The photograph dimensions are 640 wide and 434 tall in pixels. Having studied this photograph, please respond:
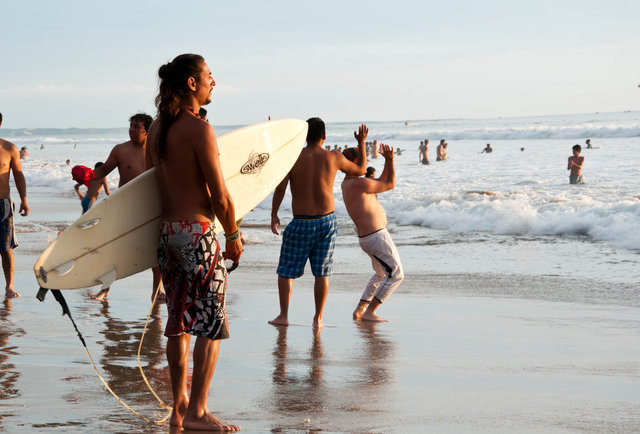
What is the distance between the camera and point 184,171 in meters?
3.47

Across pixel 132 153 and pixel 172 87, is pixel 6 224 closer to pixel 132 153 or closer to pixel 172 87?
pixel 132 153

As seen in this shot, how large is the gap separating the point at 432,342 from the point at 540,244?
6.95 metres

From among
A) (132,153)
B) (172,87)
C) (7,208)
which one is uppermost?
(172,87)

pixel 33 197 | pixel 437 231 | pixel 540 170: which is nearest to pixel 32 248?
pixel 437 231

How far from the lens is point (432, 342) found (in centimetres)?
584

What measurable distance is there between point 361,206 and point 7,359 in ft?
10.1

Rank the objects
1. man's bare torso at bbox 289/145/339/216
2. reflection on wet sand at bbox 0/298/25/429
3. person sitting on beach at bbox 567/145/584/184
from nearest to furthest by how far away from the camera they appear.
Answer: reflection on wet sand at bbox 0/298/25/429 < man's bare torso at bbox 289/145/339/216 < person sitting on beach at bbox 567/145/584/184

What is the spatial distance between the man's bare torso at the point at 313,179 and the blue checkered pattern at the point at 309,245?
0.31ft

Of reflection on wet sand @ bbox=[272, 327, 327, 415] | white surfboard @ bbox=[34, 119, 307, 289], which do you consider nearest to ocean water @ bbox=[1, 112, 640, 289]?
reflection on wet sand @ bbox=[272, 327, 327, 415]

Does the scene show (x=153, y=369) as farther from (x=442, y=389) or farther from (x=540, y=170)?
(x=540, y=170)

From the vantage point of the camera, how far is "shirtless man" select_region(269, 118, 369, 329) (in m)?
6.27

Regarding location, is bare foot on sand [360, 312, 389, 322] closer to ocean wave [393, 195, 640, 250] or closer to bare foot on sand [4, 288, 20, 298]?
bare foot on sand [4, 288, 20, 298]

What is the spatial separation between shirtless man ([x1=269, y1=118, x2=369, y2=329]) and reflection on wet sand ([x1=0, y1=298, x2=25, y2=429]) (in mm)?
1945

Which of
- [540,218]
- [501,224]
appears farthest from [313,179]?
[540,218]
